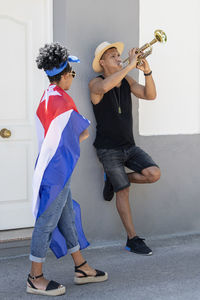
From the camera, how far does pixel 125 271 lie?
4.37 metres

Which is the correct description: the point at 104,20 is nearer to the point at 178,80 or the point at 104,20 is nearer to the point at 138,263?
the point at 178,80

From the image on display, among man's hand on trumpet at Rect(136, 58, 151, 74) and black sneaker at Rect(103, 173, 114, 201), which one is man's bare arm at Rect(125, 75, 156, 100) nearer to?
man's hand on trumpet at Rect(136, 58, 151, 74)

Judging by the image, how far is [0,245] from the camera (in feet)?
15.3

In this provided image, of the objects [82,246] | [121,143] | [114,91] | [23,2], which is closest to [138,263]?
[82,246]

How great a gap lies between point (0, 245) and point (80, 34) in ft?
7.04

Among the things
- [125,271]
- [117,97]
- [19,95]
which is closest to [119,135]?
[117,97]

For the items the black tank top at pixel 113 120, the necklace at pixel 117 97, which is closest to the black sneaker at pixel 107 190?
the black tank top at pixel 113 120

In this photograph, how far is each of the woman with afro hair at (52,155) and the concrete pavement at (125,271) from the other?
0.28 metres

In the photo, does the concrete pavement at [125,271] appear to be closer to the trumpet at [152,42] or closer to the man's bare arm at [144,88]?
the man's bare arm at [144,88]

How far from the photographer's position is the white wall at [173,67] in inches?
208

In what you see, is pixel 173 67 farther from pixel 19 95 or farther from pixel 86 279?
pixel 86 279

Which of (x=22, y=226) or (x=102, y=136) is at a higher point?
(x=102, y=136)

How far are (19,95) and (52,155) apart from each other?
150 cm

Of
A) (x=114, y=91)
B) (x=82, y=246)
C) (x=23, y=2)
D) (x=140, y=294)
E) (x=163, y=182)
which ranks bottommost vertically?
(x=140, y=294)
